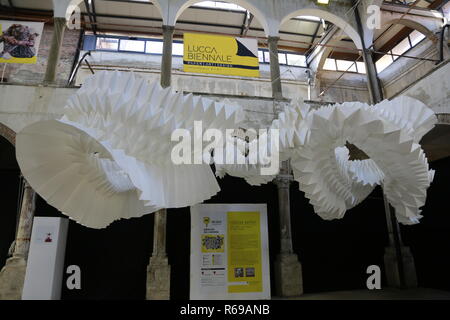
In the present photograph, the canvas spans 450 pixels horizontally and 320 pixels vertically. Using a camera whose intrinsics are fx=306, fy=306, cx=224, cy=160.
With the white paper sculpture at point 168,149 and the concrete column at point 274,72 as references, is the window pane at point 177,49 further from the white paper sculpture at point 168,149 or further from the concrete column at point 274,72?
the white paper sculpture at point 168,149

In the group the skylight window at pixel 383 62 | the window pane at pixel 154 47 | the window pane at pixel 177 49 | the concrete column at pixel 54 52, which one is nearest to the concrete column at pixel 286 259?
the concrete column at pixel 54 52

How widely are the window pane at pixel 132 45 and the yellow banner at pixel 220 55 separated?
4.57 m

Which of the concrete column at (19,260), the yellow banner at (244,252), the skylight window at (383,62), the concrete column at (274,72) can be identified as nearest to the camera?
the concrete column at (19,260)

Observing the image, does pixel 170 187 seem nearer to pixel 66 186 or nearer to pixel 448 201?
pixel 66 186

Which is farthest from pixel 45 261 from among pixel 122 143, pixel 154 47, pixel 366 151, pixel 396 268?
pixel 154 47

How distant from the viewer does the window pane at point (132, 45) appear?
10.8m

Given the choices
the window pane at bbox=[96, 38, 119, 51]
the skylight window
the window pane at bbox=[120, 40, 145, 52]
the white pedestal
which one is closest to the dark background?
the white pedestal

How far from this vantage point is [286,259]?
5.87m

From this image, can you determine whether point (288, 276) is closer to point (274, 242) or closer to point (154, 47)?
point (274, 242)

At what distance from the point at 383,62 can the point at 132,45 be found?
9.49 meters

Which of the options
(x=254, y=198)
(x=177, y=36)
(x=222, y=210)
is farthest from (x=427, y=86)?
(x=177, y=36)

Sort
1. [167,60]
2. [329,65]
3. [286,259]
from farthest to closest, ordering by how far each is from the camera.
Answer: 1. [329,65]
2. [167,60]
3. [286,259]

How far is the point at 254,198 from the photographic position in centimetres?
632

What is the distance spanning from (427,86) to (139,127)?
614 cm
